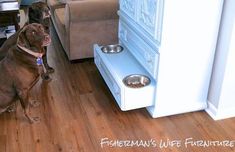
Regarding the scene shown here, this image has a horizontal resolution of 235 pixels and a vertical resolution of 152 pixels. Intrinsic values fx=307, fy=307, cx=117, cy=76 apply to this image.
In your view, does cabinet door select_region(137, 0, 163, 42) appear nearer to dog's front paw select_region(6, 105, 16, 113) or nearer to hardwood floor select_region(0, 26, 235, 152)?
hardwood floor select_region(0, 26, 235, 152)

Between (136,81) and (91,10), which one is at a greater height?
(91,10)

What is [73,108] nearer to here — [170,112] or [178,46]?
[170,112]

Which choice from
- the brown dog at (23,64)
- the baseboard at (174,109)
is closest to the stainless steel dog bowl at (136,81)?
the baseboard at (174,109)

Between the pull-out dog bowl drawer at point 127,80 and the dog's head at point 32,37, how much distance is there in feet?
2.10

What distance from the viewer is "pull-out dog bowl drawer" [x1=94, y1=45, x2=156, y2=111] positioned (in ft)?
7.82

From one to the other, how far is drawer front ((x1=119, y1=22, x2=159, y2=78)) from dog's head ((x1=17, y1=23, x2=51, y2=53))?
30.8 inches

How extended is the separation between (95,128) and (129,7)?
111cm

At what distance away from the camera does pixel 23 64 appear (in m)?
2.31

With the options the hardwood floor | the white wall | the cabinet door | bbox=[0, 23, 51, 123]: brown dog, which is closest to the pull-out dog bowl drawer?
the hardwood floor

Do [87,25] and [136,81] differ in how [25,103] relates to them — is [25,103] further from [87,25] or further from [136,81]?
[87,25]

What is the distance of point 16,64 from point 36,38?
251mm

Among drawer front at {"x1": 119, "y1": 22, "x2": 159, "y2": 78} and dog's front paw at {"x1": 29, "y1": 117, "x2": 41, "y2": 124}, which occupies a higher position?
drawer front at {"x1": 119, "y1": 22, "x2": 159, "y2": 78}

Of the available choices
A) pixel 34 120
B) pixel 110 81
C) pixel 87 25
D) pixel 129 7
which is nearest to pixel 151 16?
pixel 129 7

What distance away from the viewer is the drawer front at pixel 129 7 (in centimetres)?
262
